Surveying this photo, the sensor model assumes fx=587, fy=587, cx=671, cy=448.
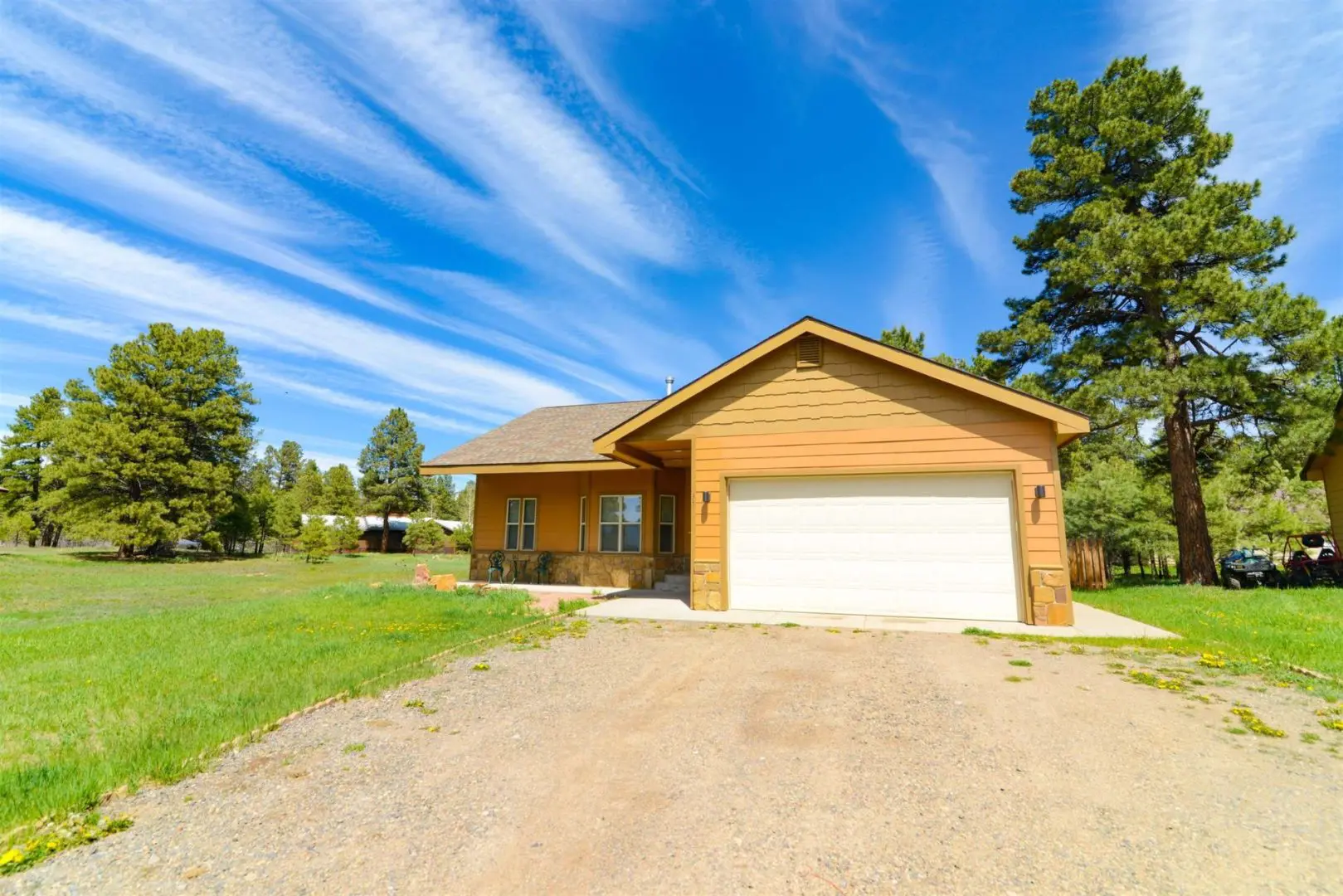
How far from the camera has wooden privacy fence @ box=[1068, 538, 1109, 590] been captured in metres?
15.2

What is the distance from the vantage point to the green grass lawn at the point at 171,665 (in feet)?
11.8

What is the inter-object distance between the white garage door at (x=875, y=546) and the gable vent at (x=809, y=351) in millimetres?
2042

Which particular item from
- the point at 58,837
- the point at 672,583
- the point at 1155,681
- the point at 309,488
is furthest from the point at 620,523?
the point at 309,488

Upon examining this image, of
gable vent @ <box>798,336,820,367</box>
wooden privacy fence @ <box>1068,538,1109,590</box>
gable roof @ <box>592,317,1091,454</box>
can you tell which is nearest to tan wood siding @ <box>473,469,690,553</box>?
gable roof @ <box>592,317,1091,454</box>

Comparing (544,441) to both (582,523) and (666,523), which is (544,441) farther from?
(666,523)

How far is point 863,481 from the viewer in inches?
388

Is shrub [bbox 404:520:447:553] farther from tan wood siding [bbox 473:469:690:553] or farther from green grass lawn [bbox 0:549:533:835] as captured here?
green grass lawn [bbox 0:549:533:835]

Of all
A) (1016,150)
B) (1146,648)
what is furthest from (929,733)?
(1016,150)

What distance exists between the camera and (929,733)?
4246 mm

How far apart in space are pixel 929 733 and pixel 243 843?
418 cm

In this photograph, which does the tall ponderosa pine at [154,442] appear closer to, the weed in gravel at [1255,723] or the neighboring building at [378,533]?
the neighboring building at [378,533]

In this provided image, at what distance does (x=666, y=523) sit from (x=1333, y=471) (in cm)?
1901

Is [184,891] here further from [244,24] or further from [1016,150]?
[1016,150]

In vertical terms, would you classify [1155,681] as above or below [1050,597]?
below
